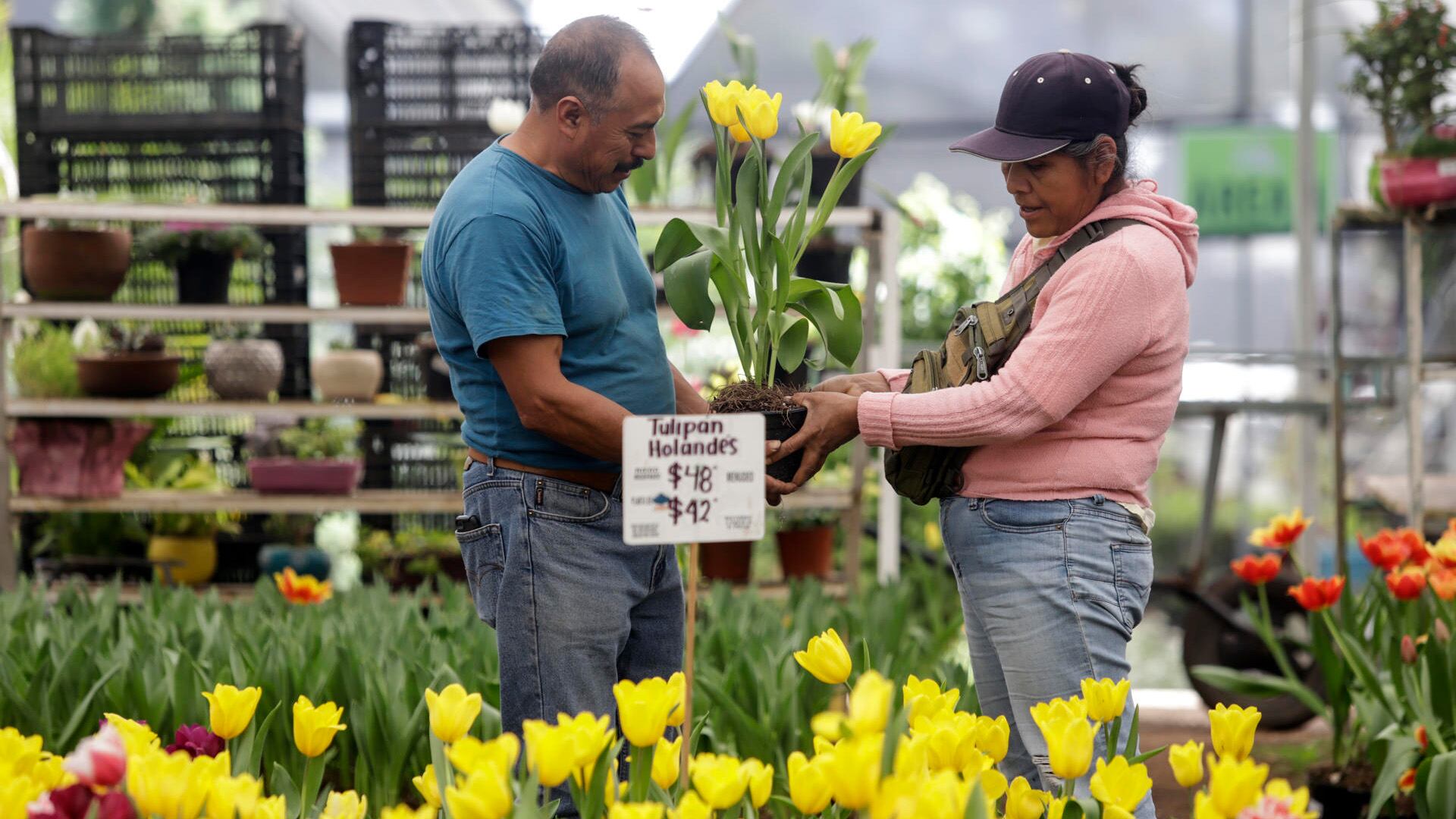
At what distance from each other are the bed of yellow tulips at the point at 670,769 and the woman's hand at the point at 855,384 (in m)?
0.50

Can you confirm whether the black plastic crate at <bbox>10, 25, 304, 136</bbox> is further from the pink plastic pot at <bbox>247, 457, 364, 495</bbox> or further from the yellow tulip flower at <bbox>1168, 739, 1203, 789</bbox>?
the yellow tulip flower at <bbox>1168, 739, 1203, 789</bbox>

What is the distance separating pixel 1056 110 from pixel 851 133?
10.5 inches

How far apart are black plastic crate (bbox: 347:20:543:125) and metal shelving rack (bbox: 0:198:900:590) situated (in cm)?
43

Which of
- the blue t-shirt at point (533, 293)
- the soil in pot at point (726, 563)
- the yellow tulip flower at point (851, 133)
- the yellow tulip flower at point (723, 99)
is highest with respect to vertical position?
the yellow tulip flower at point (723, 99)

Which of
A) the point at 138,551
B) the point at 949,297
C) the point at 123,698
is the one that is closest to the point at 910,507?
the point at 949,297

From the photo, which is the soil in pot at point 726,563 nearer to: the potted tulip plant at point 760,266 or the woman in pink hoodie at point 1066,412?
Result: the potted tulip plant at point 760,266

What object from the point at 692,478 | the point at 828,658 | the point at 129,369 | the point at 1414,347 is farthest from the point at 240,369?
the point at 1414,347

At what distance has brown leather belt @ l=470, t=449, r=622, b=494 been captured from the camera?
162cm

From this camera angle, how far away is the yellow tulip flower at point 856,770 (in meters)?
0.88

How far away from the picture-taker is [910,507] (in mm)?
5512

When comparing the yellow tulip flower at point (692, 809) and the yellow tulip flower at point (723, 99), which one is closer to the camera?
the yellow tulip flower at point (692, 809)

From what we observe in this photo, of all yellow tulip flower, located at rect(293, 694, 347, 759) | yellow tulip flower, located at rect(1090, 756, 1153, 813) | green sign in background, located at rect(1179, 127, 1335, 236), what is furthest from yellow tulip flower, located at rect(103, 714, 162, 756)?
green sign in background, located at rect(1179, 127, 1335, 236)

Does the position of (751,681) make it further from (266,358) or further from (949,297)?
(949,297)

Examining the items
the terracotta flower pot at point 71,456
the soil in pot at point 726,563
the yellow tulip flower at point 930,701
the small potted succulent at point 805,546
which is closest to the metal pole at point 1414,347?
the small potted succulent at point 805,546
